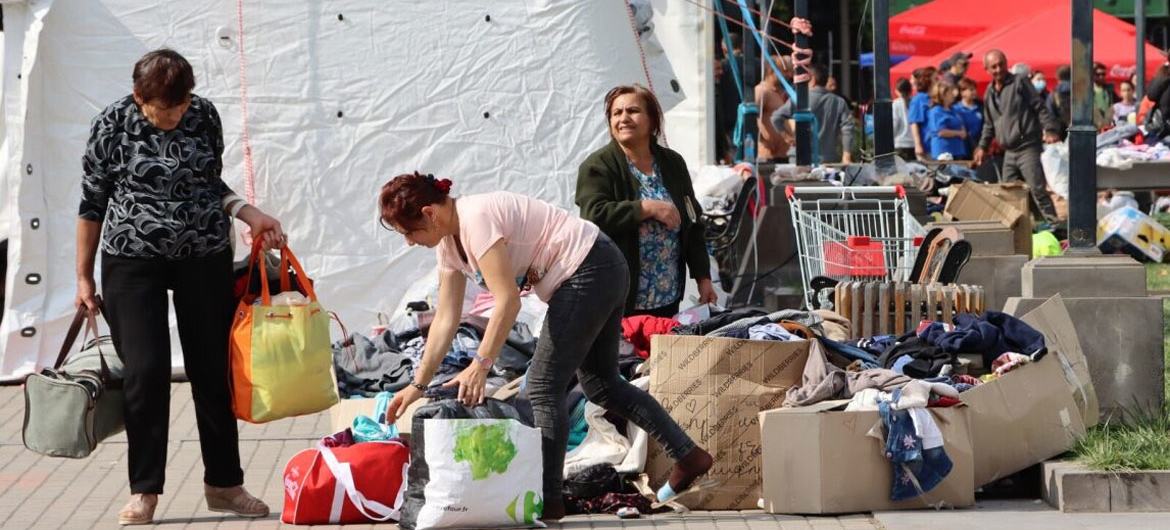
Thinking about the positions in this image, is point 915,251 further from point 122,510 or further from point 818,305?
point 122,510

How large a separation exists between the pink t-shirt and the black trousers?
97 cm

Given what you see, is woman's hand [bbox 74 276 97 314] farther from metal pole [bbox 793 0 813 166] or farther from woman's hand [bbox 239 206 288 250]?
metal pole [bbox 793 0 813 166]

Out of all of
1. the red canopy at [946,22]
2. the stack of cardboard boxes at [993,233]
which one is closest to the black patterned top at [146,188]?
the stack of cardboard boxes at [993,233]

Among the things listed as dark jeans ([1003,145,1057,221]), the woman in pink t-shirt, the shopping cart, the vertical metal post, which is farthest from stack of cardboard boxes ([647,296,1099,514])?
the vertical metal post

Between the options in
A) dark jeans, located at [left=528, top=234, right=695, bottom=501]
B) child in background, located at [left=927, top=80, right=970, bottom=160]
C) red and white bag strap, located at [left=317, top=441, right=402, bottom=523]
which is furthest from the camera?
child in background, located at [left=927, top=80, right=970, bottom=160]

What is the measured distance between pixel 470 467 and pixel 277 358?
89cm

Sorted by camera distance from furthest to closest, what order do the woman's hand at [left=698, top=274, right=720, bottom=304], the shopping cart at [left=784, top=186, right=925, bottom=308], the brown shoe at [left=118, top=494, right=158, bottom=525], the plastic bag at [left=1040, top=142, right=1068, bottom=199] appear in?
the plastic bag at [left=1040, top=142, right=1068, bottom=199], the shopping cart at [left=784, top=186, right=925, bottom=308], the woman's hand at [left=698, top=274, right=720, bottom=304], the brown shoe at [left=118, top=494, right=158, bottom=525]

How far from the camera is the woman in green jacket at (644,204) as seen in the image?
8094mm

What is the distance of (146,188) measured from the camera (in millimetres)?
6770

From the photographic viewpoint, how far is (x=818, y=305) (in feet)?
32.1

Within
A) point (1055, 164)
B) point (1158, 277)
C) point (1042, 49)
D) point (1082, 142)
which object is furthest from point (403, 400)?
point (1042, 49)

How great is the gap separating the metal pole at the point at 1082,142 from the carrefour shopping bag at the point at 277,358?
137 inches

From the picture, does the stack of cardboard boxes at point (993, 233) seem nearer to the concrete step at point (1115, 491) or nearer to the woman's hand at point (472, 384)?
the concrete step at point (1115, 491)

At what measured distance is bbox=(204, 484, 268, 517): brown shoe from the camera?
707cm
